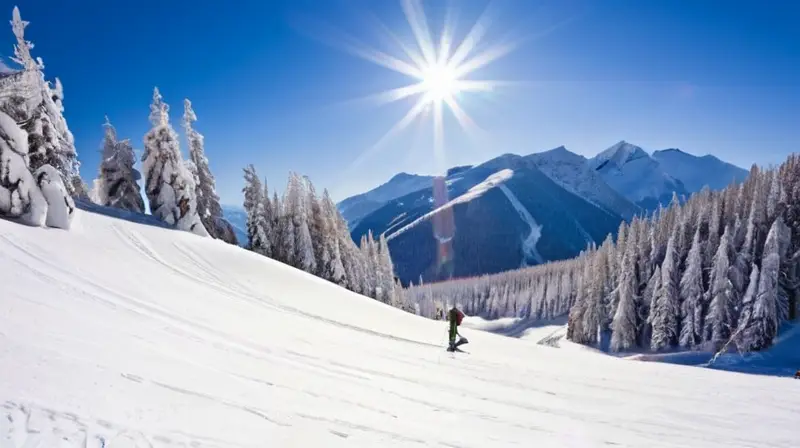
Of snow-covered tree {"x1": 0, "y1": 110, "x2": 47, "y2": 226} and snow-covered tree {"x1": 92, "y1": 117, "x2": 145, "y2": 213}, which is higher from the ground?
snow-covered tree {"x1": 92, "y1": 117, "x2": 145, "y2": 213}

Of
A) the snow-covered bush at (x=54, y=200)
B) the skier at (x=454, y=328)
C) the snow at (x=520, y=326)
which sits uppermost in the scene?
the snow-covered bush at (x=54, y=200)

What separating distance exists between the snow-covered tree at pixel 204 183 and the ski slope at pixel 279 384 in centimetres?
2154

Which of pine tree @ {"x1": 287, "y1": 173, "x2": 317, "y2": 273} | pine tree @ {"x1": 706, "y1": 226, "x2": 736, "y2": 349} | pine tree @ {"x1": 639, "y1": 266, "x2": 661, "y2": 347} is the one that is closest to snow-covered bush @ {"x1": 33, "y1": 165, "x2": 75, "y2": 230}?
pine tree @ {"x1": 287, "y1": 173, "x2": 317, "y2": 273}

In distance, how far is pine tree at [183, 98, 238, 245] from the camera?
3562 cm

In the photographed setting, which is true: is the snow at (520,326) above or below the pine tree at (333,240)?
below

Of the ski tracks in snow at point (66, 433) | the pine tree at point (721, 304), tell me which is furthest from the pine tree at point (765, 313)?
the ski tracks in snow at point (66, 433)

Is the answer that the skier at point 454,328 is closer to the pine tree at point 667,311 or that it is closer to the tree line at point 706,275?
the tree line at point 706,275

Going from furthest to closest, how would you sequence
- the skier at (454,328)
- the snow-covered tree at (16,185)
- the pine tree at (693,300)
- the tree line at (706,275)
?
the pine tree at (693,300)
the tree line at (706,275)
the snow-covered tree at (16,185)
the skier at (454,328)

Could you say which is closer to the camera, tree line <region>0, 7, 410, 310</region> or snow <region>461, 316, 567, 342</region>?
tree line <region>0, 7, 410, 310</region>

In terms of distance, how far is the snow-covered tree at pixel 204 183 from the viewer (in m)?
35.6

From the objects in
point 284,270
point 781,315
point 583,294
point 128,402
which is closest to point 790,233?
point 781,315

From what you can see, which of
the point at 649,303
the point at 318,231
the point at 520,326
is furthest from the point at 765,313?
the point at 520,326

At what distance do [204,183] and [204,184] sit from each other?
0.35 ft

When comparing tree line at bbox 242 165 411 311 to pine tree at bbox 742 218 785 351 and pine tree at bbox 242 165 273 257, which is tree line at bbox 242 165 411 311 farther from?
pine tree at bbox 742 218 785 351
